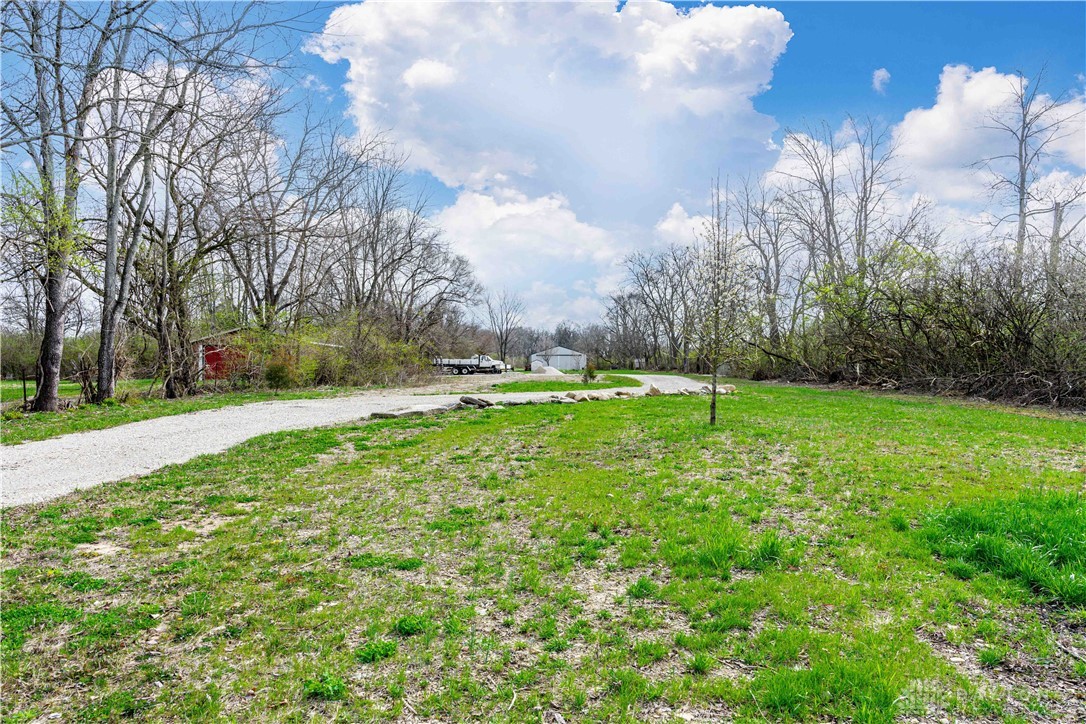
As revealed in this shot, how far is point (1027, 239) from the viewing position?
63.2ft

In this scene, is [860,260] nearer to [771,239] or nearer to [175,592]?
[771,239]

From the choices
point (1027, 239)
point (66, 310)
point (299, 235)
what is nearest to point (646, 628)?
point (66, 310)

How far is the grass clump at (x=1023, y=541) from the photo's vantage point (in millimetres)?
3262

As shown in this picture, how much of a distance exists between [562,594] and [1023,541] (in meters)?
3.46

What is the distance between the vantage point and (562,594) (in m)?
3.46

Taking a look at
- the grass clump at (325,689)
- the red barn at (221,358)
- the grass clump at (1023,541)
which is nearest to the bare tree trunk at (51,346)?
the red barn at (221,358)

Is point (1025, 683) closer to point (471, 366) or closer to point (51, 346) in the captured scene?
point (51, 346)

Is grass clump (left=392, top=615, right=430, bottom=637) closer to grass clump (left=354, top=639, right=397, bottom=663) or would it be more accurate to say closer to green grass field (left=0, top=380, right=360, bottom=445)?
grass clump (left=354, top=639, right=397, bottom=663)

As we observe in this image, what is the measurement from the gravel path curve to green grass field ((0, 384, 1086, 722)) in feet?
2.21

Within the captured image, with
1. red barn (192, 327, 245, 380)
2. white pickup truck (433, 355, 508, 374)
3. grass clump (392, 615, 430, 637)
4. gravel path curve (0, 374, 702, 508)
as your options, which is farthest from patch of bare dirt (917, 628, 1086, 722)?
white pickup truck (433, 355, 508, 374)

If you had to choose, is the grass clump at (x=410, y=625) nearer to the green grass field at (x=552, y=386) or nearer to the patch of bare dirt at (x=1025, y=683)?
the patch of bare dirt at (x=1025, y=683)

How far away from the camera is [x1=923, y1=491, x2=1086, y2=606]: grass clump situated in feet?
10.7

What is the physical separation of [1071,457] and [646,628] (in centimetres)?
762

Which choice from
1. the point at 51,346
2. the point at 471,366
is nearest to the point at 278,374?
the point at 51,346
